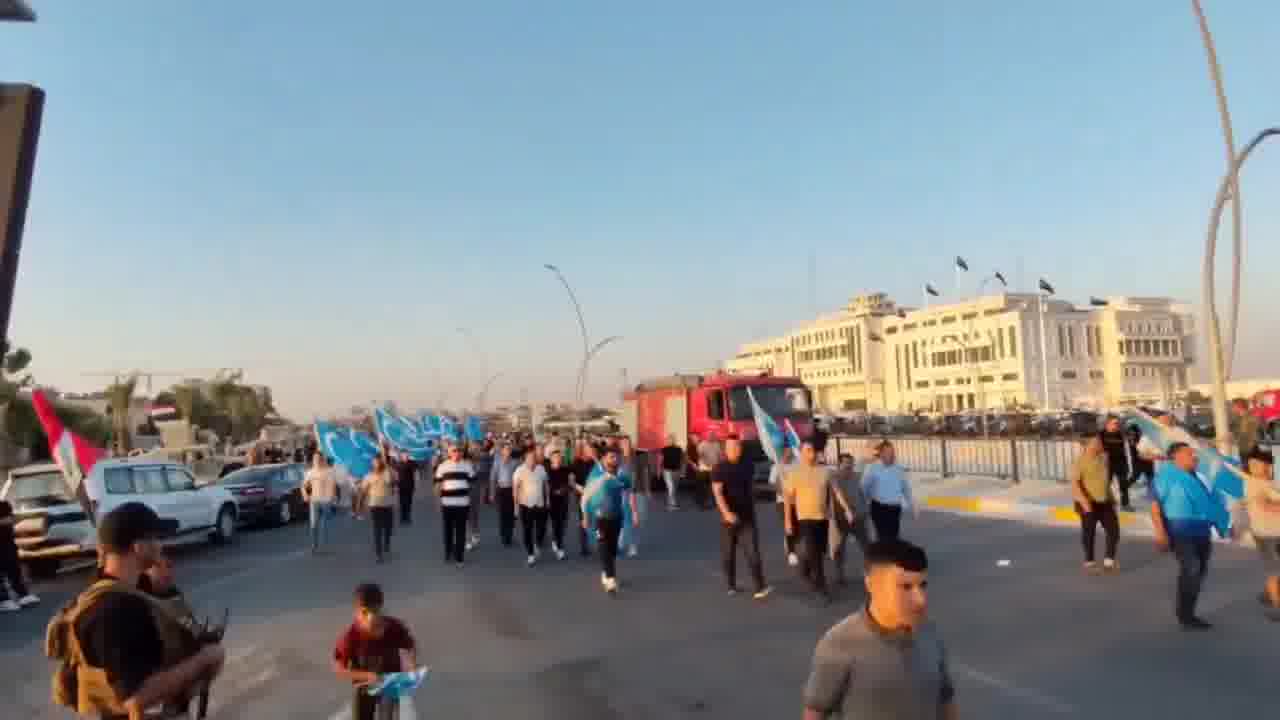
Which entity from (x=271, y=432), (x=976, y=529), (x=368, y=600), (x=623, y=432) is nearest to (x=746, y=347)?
(x=271, y=432)

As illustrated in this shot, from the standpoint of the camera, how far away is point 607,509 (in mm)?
11672

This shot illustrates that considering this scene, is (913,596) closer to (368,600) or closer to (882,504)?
(368,600)

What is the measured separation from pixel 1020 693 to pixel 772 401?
60.0ft

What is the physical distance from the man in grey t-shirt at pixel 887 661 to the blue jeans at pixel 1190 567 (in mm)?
6331

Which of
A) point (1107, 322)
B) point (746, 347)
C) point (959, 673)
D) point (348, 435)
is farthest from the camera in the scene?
point (746, 347)

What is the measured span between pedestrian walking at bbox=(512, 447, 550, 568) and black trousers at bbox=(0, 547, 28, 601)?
6.42 metres

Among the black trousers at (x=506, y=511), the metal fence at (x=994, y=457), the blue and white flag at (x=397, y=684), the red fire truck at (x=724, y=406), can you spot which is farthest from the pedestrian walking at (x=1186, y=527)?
the red fire truck at (x=724, y=406)

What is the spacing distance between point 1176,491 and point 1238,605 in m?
1.83

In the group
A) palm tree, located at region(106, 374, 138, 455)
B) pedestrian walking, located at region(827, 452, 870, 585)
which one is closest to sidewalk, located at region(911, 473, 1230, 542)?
pedestrian walking, located at region(827, 452, 870, 585)

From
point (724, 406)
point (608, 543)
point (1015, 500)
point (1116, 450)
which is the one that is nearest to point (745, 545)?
point (608, 543)

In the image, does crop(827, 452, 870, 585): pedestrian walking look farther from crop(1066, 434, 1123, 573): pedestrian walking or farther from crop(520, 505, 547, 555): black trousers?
crop(520, 505, 547, 555): black trousers

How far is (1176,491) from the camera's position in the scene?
8.66 m

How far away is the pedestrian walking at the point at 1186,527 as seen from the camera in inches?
334

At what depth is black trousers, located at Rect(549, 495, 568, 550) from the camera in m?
15.0
